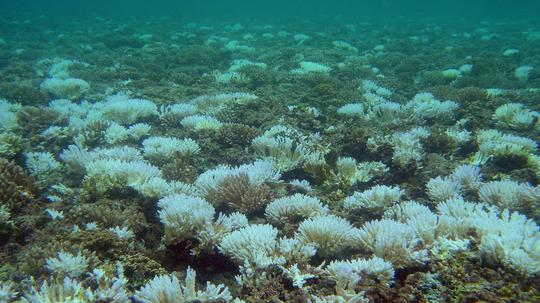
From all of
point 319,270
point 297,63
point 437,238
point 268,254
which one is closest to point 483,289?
point 437,238

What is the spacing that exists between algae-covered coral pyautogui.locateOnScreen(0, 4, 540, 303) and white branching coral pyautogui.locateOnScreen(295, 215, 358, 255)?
18mm

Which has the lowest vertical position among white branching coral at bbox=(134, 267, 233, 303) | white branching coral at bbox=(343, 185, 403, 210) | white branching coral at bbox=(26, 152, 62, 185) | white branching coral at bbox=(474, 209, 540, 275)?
white branching coral at bbox=(26, 152, 62, 185)

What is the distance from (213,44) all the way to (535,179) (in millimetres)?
19889

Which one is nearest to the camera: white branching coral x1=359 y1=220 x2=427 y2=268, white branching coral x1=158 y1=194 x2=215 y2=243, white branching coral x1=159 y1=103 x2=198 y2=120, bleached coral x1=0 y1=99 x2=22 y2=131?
white branching coral x1=359 y1=220 x2=427 y2=268

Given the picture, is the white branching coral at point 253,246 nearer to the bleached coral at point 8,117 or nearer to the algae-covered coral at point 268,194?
the algae-covered coral at point 268,194

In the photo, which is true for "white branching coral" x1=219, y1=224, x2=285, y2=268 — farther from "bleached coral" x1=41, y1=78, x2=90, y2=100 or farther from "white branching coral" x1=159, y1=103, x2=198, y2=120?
"bleached coral" x1=41, y1=78, x2=90, y2=100

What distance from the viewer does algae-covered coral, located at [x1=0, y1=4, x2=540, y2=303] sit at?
11.3 feet

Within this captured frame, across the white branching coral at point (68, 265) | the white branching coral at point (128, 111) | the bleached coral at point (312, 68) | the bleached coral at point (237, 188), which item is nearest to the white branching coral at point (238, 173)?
the bleached coral at point (237, 188)

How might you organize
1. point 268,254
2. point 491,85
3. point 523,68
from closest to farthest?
1. point 268,254
2. point 491,85
3. point 523,68

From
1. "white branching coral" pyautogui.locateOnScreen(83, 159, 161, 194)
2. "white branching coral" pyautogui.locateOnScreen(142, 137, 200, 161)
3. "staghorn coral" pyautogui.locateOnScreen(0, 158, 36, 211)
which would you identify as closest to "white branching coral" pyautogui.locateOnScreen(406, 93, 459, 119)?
"white branching coral" pyautogui.locateOnScreen(142, 137, 200, 161)

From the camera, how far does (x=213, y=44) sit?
22.5 metres

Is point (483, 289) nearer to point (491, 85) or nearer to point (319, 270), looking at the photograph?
point (319, 270)

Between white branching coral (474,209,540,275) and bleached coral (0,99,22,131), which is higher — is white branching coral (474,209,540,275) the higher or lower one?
the higher one

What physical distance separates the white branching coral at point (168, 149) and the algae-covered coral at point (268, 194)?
40 millimetres
